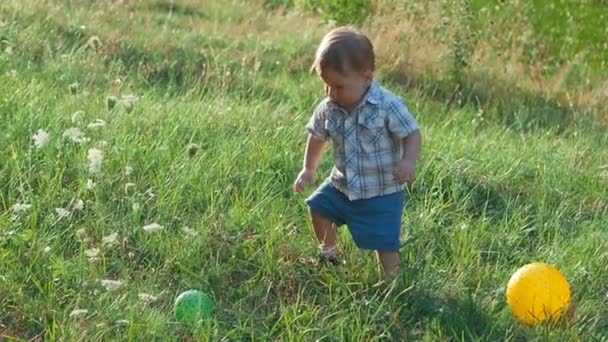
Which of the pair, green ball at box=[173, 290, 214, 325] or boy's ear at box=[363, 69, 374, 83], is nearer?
green ball at box=[173, 290, 214, 325]

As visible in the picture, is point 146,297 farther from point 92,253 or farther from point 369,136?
point 369,136

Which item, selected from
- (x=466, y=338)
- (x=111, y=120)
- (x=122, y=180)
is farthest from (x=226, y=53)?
(x=466, y=338)

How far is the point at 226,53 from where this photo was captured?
27.8ft

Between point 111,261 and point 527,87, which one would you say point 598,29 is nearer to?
point 527,87

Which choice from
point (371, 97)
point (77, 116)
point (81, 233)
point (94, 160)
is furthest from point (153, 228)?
point (77, 116)

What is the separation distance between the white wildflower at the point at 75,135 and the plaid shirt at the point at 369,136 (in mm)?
1219

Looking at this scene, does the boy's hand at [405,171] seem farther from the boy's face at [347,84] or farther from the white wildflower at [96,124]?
the white wildflower at [96,124]

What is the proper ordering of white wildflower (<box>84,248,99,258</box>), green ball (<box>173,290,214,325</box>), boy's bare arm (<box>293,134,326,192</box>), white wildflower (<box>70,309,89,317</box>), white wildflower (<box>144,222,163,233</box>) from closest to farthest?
white wildflower (<box>70,309,89,317</box>), green ball (<box>173,290,214,325</box>), white wildflower (<box>84,248,99,258</box>), white wildflower (<box>144,222,163,233</box>), boy's bare arm (<box>293,134,326,192</box>)

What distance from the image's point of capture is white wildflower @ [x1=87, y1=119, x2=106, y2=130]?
507cm

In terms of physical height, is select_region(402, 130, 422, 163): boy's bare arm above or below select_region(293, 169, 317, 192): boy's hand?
above

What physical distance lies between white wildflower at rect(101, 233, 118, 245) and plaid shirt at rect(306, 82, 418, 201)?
942mm

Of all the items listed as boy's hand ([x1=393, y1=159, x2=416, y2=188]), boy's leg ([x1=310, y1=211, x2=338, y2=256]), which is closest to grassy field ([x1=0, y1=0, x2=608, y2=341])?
boy's leg ([x1=310, y1=211, x2=338, y2=256])

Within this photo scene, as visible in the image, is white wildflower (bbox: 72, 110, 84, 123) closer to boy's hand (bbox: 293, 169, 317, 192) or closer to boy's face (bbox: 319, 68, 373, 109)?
boy's hand (bbox: 293, 169, 317, 192)

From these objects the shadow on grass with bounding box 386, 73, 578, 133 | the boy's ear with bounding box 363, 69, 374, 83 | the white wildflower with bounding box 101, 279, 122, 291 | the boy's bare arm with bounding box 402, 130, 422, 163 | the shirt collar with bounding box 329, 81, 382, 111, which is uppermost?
the boy's ear with bounding box 363, 69, 374, 83
